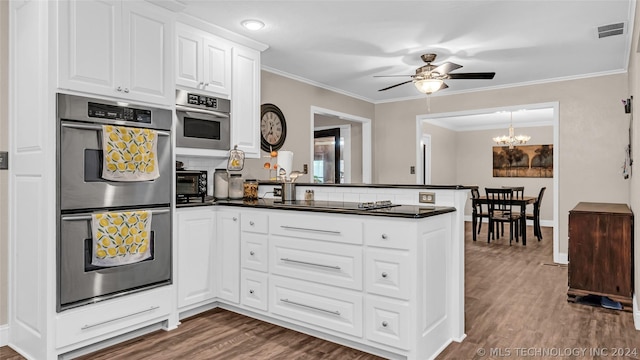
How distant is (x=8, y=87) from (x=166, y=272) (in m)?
1.58

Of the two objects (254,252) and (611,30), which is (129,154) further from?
(611,30)

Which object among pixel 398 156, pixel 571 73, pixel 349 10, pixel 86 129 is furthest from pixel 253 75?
pixel 571 73

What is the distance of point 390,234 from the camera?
236cm

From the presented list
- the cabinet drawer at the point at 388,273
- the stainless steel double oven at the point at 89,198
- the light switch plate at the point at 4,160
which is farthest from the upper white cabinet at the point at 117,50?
the cabinet drawer at the point at 388,273

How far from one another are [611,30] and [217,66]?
11.2 ft

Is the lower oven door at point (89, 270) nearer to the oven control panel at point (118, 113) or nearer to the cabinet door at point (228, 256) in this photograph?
the cabinet door at point (228, 256)

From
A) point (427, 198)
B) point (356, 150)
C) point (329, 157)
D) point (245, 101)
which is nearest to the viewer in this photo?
point (427, 198)

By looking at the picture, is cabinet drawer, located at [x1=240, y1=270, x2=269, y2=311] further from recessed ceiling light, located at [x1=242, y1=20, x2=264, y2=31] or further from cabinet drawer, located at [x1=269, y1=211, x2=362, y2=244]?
recessed ceiling light, located at [x1=242, y1=20, x2=264, y2=31]

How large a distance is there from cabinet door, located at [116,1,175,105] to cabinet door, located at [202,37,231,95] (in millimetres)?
483

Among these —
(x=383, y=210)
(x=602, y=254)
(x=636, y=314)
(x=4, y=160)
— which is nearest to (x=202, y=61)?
(x=4, y=160)

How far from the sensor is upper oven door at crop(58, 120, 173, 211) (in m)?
2.37

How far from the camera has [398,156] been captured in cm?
663

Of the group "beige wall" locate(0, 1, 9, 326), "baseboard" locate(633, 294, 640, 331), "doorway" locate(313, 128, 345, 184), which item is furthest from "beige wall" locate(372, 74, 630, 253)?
"beige wall" locate(0, 1, 9, 326)

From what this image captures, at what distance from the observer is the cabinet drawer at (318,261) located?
8.25ft
